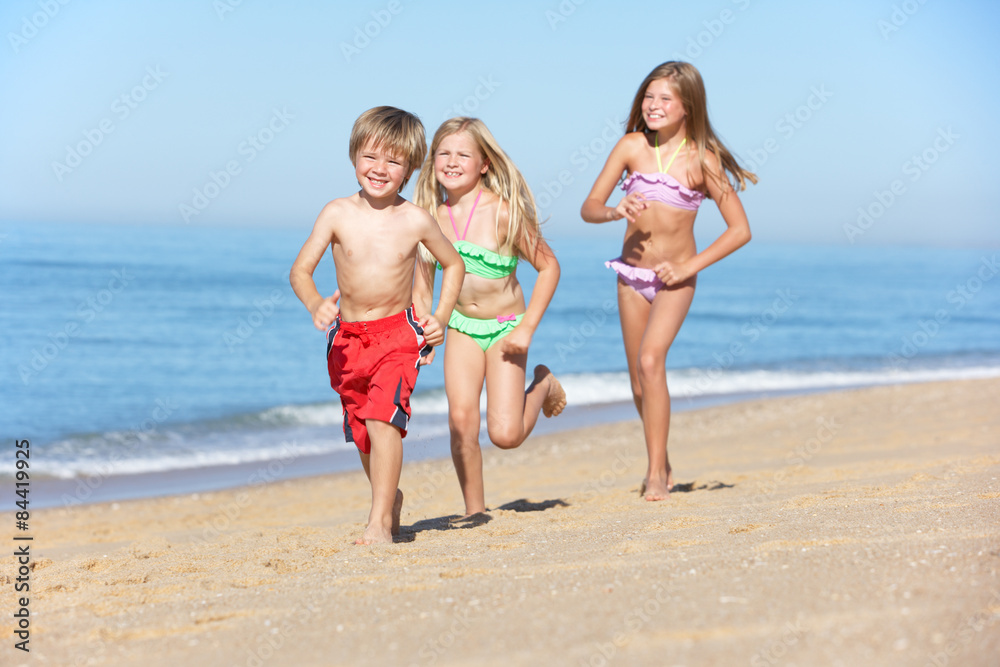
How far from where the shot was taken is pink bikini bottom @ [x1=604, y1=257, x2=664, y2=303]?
5051 millimetres

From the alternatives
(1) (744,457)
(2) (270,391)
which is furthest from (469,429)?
(2) (270,391)

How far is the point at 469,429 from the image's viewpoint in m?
4.68

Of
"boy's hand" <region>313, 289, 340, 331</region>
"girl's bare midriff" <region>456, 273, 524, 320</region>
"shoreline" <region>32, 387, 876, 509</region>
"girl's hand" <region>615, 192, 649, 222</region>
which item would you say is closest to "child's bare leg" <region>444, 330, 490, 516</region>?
"girl's bare midriff" <region>456, 273, 524, 320</region>

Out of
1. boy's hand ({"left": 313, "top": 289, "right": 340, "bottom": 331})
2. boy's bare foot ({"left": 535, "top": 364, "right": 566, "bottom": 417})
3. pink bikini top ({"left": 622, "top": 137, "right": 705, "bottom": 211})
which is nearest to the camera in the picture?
boy's hand ({"left": 313, "top": 289, "right": 340, "bottom": 331})

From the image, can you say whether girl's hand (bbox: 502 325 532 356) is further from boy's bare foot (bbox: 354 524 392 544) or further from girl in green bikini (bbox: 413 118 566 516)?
boy's bare foot (bbox: 354 524 392 544)

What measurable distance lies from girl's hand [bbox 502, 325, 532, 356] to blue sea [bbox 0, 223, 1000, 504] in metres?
0.51

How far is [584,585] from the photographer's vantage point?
106 inches

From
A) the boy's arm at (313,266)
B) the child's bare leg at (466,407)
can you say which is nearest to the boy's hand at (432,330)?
the boy's arm at (313,266)

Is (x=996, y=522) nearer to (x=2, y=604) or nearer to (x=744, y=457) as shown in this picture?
(x=2, y=604)

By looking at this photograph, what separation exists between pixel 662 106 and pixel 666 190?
0.47 meters

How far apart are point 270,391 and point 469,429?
27.5 ft

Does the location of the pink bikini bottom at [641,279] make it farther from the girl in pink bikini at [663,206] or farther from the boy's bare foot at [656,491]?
the boy's bare foot at [656,491]

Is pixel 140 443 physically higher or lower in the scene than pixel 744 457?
higher

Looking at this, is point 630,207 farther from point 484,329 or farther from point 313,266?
point 313,266
